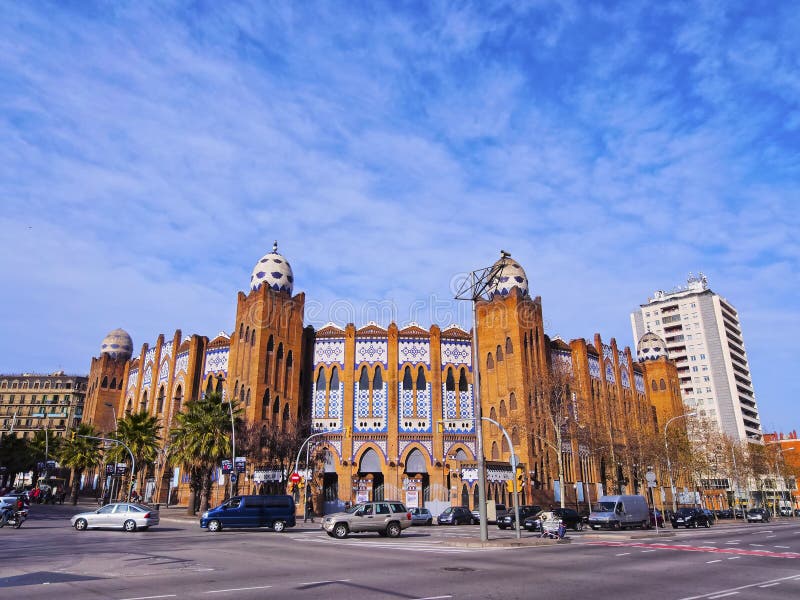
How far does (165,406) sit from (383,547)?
39983mm

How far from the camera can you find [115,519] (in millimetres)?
26641

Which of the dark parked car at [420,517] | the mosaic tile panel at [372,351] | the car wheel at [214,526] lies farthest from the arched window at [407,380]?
the car wheel at [214,526]

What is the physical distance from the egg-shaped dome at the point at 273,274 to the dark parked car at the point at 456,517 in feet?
77.2

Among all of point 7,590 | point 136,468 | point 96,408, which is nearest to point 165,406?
point 136,468

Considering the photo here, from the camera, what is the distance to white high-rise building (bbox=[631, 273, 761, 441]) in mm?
116000

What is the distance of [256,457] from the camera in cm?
4291

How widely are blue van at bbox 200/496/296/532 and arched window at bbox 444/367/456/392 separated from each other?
24.6 metres

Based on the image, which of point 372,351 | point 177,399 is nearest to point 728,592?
point 372,351

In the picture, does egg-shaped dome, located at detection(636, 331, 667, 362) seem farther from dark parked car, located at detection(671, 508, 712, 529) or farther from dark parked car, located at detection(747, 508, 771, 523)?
dark parked car, located at detection(671, 508, 712, 529)

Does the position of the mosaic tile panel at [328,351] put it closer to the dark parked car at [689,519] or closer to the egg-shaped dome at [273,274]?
the egg-shaped dome at [273,274]

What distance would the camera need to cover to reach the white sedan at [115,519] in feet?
86.9

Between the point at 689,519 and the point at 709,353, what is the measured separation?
8794 cm

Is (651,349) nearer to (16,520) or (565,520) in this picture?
(565,520)

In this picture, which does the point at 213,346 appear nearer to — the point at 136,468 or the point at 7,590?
the point at 136,468
